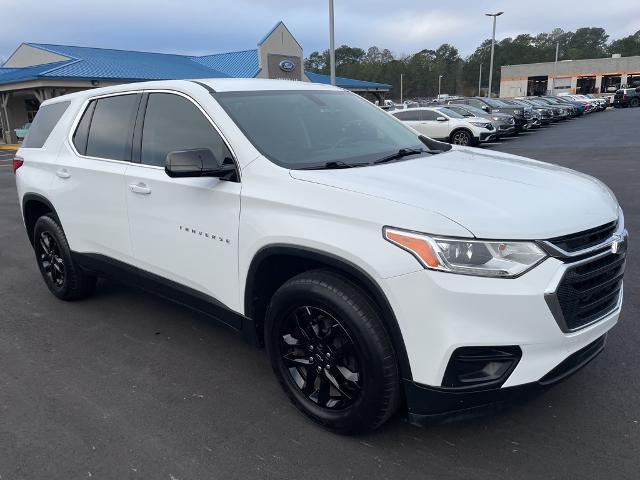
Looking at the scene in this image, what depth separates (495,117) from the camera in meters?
22.0

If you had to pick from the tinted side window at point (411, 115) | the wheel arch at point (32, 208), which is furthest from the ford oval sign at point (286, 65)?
the wheel arch at point (32, 208)

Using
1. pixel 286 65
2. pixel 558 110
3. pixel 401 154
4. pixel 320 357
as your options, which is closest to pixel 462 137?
pixel 401 154

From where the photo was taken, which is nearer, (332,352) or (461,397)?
(461,397)

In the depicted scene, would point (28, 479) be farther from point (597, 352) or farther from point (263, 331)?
point (597, 352)

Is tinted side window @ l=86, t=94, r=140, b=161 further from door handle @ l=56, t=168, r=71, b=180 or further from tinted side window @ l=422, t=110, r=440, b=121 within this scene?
tinted side window @ l=422, t=110, r=440, b=121

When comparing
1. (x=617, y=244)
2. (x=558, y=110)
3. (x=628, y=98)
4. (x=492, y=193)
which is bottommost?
(x=628, y=98)

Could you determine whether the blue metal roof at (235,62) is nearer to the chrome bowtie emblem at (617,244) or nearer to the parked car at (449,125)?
the parked car at (449,125)

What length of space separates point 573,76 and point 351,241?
95.1 m

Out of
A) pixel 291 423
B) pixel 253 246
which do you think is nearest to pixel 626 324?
pixel 291 423

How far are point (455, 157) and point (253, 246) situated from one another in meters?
1.47

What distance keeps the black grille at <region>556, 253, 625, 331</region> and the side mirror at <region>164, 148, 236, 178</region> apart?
1.87 m

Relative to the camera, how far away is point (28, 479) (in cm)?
265

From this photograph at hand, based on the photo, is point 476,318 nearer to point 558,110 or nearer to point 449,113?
point 449,113

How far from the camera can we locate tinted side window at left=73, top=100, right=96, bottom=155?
174 inches
